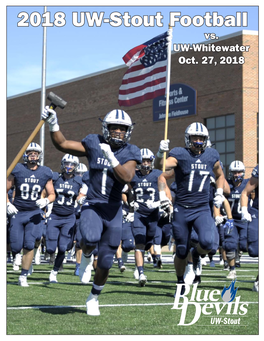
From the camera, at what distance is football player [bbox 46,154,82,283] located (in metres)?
10.9

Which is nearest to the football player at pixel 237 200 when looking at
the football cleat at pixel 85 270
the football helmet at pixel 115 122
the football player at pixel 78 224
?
the football player at pixel 78 224

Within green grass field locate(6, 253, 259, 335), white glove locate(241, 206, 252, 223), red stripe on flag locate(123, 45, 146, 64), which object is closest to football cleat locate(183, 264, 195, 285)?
green grass field locate(6, 253, 259, 335)

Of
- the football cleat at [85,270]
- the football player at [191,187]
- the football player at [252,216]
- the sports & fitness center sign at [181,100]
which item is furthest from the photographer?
the sports & fitness center sign at [181,100]

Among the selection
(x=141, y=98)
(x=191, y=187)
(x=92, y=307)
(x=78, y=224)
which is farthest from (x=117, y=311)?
(x=141, y=98)

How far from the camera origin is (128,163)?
6219 mm

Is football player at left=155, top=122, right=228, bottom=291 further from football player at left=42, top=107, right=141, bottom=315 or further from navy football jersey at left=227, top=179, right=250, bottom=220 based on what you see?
navy football jersey at left=227, top=179, right=250, bottom=220

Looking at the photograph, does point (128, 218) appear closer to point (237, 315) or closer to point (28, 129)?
point (237, 315)

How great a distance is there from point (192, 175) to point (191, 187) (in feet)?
0.50

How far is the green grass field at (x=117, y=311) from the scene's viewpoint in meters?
5.26

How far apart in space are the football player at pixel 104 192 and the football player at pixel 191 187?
150 centimetres

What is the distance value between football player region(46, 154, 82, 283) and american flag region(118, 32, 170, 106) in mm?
4331

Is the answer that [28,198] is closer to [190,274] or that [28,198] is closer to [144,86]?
[190,274]

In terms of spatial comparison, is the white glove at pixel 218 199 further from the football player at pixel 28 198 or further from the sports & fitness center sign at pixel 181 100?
the sports & fitness center sign at pixel 181 100
